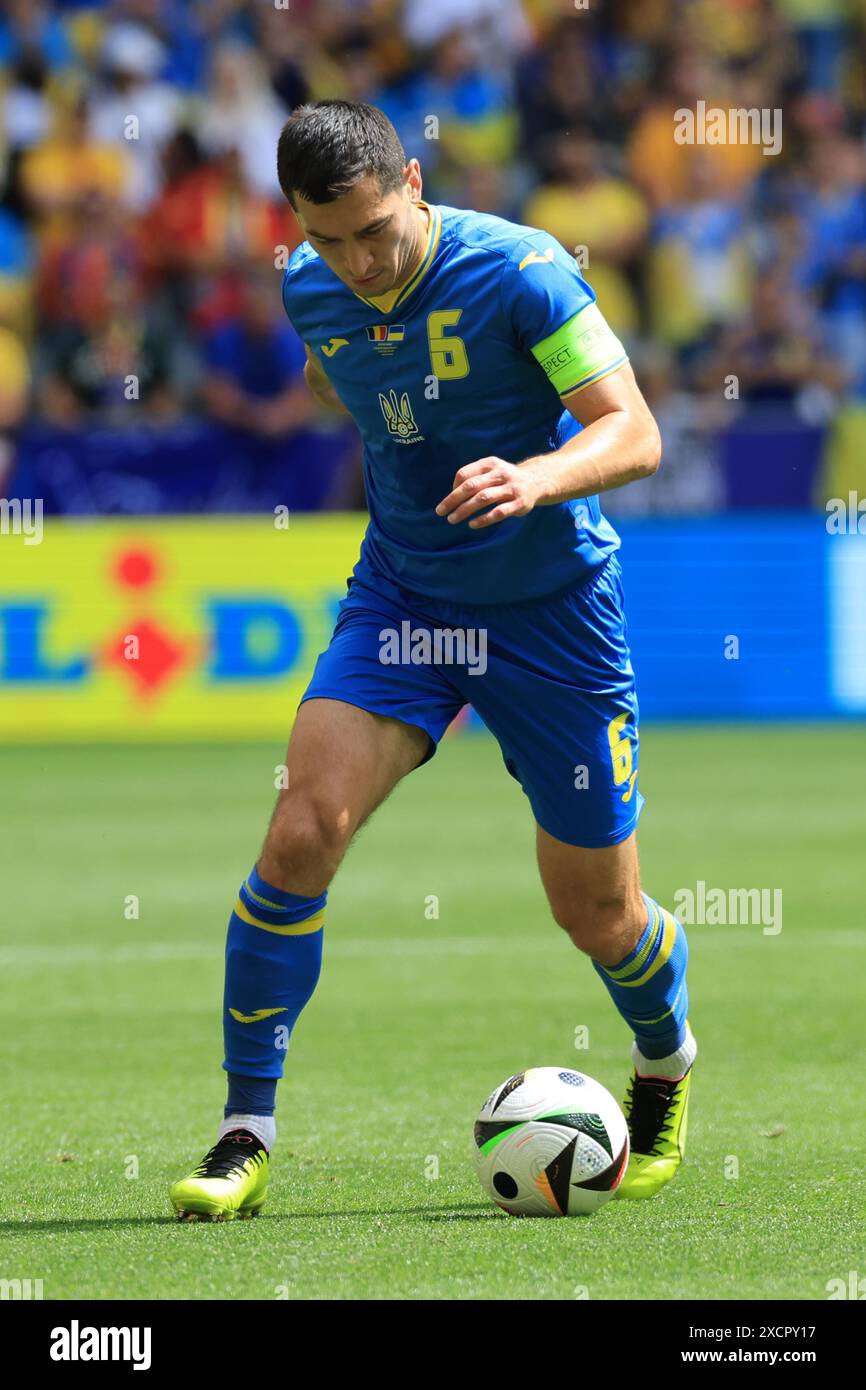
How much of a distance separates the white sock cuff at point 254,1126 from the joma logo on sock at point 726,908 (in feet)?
13.0

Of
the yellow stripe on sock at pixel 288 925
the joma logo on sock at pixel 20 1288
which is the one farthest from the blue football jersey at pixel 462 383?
the joma logo on sock at pixel 20 1288

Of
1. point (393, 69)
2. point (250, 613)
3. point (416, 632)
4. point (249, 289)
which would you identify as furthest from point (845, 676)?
point (416, 632)

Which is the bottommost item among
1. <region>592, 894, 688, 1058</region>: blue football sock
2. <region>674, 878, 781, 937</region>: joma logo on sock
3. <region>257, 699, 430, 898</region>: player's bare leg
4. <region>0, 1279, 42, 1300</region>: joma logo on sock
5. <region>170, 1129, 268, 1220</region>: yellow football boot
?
<region>674, 878, 781, 937</region>: joma logo on sock

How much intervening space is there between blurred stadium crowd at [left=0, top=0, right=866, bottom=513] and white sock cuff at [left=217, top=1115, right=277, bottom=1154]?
10.5 m

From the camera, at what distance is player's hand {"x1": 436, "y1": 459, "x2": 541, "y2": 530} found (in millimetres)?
4129

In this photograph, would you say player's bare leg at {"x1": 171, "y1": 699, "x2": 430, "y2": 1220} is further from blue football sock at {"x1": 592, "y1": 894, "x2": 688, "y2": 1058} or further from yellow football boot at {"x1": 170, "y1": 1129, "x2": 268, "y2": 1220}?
blue football sock at {"x1": 592, "y1": 894, "x2": 688, "y2": 1058}

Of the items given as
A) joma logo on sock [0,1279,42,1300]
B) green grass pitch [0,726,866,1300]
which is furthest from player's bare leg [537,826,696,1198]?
joma logo on sock [0,1279,42,1300]

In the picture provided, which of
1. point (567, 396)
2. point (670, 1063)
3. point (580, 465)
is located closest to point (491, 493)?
point (580, 465)

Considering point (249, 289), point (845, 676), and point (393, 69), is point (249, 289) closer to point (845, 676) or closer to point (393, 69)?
point (393, 69)

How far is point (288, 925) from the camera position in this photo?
4891 mm
